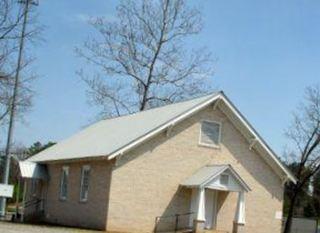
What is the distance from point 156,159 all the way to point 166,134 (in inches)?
52.4

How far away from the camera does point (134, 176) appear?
32.5 metres

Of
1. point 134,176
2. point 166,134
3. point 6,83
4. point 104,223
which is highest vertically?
point 6,83

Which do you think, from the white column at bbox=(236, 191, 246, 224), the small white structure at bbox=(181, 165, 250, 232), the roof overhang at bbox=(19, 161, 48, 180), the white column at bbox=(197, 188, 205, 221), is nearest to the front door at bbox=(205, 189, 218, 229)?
the small white structure at bbox=(181, 165, 250, 232)

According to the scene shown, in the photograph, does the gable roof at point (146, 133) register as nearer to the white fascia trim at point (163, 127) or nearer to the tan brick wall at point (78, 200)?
the white fascia trim at point (163, 127)

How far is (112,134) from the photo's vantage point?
37.5 metres

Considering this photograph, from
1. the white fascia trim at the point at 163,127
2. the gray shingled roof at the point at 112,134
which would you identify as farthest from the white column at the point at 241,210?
the gray shingled roof at the point at 112,134

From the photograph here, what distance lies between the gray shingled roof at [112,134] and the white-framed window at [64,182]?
2.54 ft

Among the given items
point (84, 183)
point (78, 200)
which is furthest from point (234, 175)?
point (78, 200)

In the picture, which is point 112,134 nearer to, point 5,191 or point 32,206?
point 5,191

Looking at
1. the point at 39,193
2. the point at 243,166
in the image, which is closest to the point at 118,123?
the point at 39,193

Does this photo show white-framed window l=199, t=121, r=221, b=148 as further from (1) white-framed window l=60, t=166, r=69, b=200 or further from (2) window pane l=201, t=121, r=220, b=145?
(1) white-framed window l=60, t=166, r=69, b=200

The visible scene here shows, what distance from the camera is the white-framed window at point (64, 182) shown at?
37562 mm

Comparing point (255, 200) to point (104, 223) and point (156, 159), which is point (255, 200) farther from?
point (104, 223)

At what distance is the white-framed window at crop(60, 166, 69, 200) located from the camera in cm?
3756
